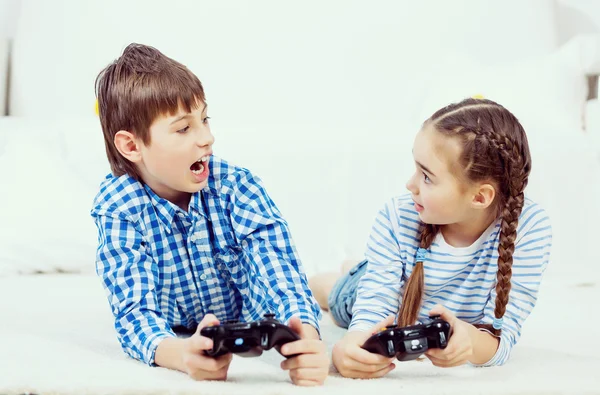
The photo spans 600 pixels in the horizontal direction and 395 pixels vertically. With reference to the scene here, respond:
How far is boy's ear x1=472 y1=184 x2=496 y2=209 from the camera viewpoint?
1118 mm

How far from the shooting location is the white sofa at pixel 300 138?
43.3 inches

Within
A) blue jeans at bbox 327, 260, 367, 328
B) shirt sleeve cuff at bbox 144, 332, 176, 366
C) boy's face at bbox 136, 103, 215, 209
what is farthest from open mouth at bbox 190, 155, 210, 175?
blue jeans at bbox 327, 260, 367, 328

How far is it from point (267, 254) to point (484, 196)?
0.33 m

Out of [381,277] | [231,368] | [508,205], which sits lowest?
[231,368]

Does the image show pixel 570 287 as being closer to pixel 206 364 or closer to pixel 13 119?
pixel 206 364

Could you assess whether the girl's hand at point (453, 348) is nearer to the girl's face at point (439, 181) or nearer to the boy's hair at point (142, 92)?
the girl's face at point (439, 181)

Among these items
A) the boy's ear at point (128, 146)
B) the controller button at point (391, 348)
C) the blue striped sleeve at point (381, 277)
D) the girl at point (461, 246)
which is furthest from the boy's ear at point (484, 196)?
the boy's ear at point (128, 146)

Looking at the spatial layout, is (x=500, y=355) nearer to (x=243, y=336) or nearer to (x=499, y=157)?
(x=499, y=157)

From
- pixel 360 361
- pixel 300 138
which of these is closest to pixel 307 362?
pixel 360 361

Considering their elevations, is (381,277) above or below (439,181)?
below

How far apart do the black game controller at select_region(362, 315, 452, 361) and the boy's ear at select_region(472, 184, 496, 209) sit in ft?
0.71

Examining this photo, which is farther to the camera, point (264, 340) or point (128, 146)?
point (128, 146)

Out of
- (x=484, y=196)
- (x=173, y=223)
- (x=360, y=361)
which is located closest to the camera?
(x=360, y=361)

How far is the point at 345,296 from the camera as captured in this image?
141 cm
